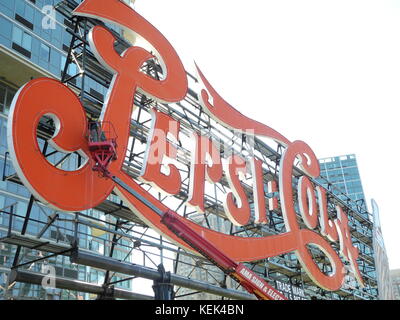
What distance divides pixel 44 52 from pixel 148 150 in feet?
75.2

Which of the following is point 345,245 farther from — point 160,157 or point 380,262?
point 160,157

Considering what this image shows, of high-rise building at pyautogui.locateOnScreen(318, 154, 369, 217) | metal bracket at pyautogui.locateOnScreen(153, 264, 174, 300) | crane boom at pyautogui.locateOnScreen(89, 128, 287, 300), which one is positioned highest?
high-rise building at pyautogui.locateOnScreen(318, 154, 369, 217)

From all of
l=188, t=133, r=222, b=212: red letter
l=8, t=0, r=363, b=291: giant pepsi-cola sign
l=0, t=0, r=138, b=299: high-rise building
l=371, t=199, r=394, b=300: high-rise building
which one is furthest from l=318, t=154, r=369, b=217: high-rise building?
l=188, t=133, r=222, b=212: red letter

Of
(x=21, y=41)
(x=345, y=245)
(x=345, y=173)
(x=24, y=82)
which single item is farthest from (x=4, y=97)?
(x=345, y=173)

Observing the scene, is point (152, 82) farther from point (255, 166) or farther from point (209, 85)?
point (255, 166)

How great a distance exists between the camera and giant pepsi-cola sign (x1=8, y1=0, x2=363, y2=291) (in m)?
11.0

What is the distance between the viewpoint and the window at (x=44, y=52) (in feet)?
111

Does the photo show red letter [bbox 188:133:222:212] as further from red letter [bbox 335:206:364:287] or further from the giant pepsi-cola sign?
red letter [bbox 335:206:364:287]

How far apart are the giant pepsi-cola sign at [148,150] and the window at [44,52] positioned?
60.3 ft

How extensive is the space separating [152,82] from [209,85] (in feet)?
15.0

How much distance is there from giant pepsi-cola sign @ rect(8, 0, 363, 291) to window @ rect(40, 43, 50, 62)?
724 inches

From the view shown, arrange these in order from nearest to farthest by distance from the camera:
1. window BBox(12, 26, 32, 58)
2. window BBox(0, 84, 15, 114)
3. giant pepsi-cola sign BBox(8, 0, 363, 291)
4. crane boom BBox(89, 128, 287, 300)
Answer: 1. giant pepsi-cola sign BBox(8, 0, 363, 291)
2. crane boom BBox(89, 128, 287, 300)
3. window BBox(0, 84, 15, 114)
4. window BBox(12, 26, 32, 58)

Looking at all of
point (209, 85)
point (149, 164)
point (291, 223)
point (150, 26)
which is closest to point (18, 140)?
point (149, 164)

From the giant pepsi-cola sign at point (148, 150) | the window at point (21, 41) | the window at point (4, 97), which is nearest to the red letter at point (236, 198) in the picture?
the giant pepsi-cola sign at point (148, 150)
